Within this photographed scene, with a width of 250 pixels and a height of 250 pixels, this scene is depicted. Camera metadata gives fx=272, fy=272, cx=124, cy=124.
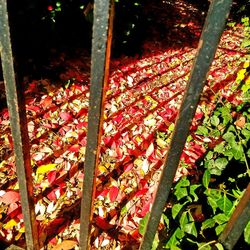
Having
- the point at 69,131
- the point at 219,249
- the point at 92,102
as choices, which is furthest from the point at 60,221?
the point at 92,102

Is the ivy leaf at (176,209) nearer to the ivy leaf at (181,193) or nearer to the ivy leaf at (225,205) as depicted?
the ivy leaf at (181,193)

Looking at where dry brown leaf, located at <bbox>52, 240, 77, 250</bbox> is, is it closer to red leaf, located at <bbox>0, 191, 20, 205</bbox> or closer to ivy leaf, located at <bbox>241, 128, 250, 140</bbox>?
red leaf, located at <bbox>0, 191, 20, 205</bbox>

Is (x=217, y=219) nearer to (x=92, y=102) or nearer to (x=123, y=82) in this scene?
(x=92, y=102)

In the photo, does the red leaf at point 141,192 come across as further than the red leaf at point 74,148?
No

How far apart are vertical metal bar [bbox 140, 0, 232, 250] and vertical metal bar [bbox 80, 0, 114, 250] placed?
8.7 inches

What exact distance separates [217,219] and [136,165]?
1.48m

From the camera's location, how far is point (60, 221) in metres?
2.18

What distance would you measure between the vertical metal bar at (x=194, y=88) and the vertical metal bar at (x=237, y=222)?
23cm

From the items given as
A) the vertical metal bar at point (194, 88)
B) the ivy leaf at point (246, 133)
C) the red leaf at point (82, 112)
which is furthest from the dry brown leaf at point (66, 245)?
the red leaf at point (82, 112)

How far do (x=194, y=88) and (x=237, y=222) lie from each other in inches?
20.1

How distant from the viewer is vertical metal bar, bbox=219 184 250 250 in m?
0.85

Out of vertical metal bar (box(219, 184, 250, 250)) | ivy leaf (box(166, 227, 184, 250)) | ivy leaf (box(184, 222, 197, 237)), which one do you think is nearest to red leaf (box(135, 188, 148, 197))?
ivy leaf (box(166, 227, 184, 250))

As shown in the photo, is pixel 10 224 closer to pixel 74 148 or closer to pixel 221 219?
pixel 74 148

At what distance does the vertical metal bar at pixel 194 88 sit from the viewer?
23.0 inches
